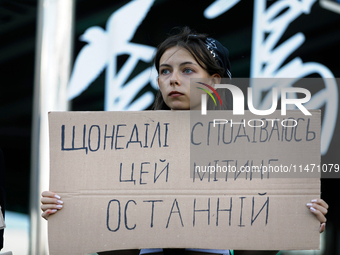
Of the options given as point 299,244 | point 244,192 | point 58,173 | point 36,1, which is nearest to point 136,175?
point 58,173

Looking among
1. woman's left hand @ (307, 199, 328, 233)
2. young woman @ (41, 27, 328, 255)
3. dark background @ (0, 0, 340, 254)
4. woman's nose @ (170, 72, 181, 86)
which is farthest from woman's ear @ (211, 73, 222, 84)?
dark background @ (0, 0, 340, 254)

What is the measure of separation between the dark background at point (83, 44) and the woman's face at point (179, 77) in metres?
1.59

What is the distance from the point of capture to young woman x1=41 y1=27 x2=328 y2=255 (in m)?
1.31

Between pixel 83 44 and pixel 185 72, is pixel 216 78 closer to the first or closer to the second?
pixel 185 72

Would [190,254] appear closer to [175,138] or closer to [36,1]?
[175,138]

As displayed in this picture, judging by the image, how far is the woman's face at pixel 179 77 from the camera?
141cm

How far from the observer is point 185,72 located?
1.45 metres

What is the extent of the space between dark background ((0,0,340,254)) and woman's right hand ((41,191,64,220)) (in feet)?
5.99

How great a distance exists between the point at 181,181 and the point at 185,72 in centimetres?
51

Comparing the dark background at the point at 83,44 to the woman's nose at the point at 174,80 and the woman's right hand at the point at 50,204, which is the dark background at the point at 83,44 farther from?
the woman's right hand at the point at 50,204

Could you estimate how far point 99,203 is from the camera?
1.32m

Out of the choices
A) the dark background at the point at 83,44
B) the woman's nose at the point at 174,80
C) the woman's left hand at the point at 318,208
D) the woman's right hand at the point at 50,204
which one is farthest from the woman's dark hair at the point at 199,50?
the dark background at the point at 83,44

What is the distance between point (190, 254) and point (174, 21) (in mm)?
2290

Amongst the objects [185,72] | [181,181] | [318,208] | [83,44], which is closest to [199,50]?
[185,72]
